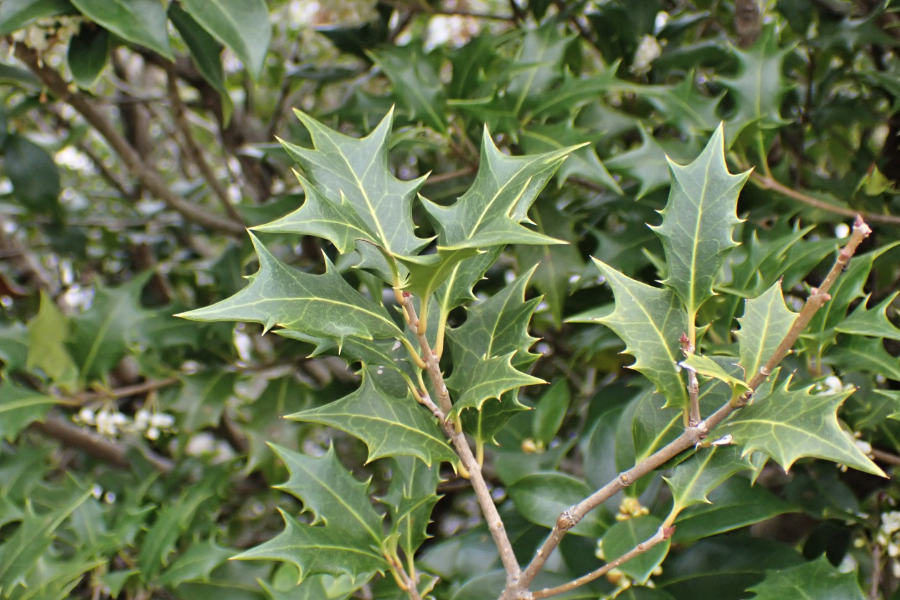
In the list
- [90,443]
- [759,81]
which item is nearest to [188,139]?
[90,443]

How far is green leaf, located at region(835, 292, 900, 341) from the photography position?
2.43 feet

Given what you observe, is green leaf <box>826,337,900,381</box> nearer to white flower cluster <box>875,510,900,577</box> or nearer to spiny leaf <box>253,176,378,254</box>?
white flower cluster <box>875,510,900,577</box>

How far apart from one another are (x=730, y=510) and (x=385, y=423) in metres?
0.39

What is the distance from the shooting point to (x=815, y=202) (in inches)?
39.3

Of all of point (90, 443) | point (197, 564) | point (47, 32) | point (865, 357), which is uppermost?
point (47, 32)

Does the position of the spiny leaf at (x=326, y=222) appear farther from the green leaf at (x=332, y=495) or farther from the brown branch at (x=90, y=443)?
the brown branch at (x=90, y=443)

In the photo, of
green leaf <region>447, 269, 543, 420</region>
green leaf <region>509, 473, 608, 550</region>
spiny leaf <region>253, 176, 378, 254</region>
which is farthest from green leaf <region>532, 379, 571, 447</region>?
spiny leaf <region>253, 176, 378, 254</region>

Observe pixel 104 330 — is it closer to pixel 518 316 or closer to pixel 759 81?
pixel 518 316

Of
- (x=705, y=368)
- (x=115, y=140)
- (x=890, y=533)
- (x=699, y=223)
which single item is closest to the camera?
(x=705, y=368)

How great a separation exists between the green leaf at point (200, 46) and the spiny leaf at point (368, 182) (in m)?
0.53

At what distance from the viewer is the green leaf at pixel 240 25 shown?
96 centimetres

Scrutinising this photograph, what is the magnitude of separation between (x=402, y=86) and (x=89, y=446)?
2.99 feet

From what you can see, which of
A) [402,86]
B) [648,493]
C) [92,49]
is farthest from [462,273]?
[92,49]

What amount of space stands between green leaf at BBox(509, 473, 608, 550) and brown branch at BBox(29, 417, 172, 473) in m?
0.86
